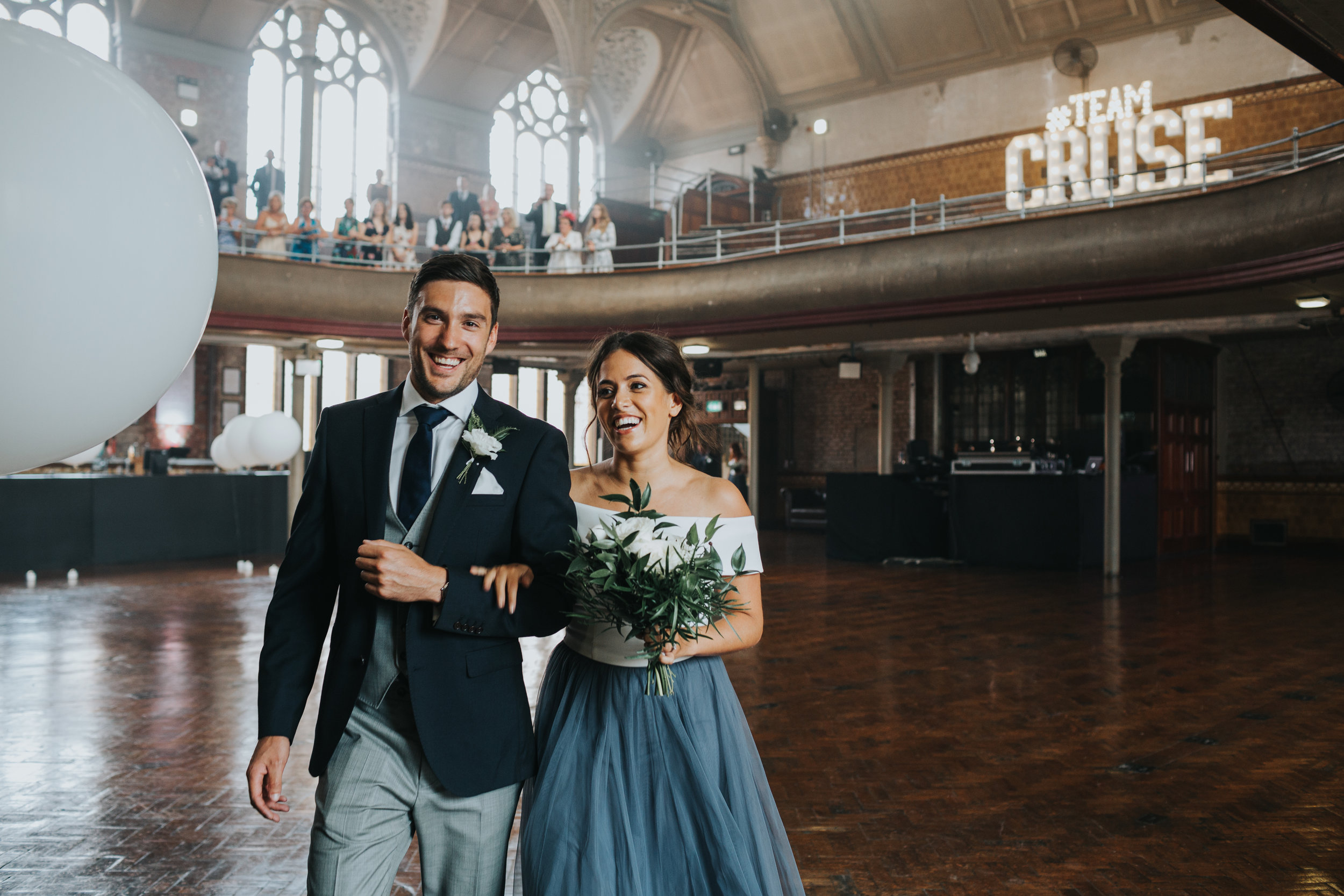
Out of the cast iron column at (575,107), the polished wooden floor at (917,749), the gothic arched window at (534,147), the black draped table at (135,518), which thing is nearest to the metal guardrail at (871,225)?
the cast iron column at (575,107)

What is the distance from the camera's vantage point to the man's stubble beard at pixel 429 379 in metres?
1.83

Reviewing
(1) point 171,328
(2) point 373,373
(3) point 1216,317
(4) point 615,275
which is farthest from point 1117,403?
(2) point 373,373

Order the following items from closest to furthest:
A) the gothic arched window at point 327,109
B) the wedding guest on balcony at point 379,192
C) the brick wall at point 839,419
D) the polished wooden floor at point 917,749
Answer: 1. the polished wooden floor at point 917,749
2. the wedding guest on balcony at point 379,192
3. the brick wall at point 839,419
4. the gothic arched window at point 327,109

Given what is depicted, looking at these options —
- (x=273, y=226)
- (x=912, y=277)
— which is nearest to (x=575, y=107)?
(x=273, y=226)

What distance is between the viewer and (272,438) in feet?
38.3

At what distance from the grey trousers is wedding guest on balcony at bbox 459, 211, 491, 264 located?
40.8 ft

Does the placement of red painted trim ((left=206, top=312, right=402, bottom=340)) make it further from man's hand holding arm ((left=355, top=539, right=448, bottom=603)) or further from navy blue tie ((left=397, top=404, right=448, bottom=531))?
man's hand holding arm ((left=355, top=539, right=448, bottom=603))

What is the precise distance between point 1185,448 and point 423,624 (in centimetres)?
1629

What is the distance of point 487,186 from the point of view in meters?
15.4

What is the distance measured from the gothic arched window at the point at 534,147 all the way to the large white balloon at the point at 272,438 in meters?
12.5

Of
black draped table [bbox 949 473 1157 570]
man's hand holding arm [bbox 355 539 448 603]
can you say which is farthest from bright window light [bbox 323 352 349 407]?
man's hand holding arm [bbox 355 539 448 603]

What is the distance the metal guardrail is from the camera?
31.7 feet

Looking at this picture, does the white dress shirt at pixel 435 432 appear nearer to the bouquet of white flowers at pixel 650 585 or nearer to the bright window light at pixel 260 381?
the bouquet of white flowers at pixel 650 585

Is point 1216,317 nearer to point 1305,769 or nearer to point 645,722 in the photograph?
point 1305,769
